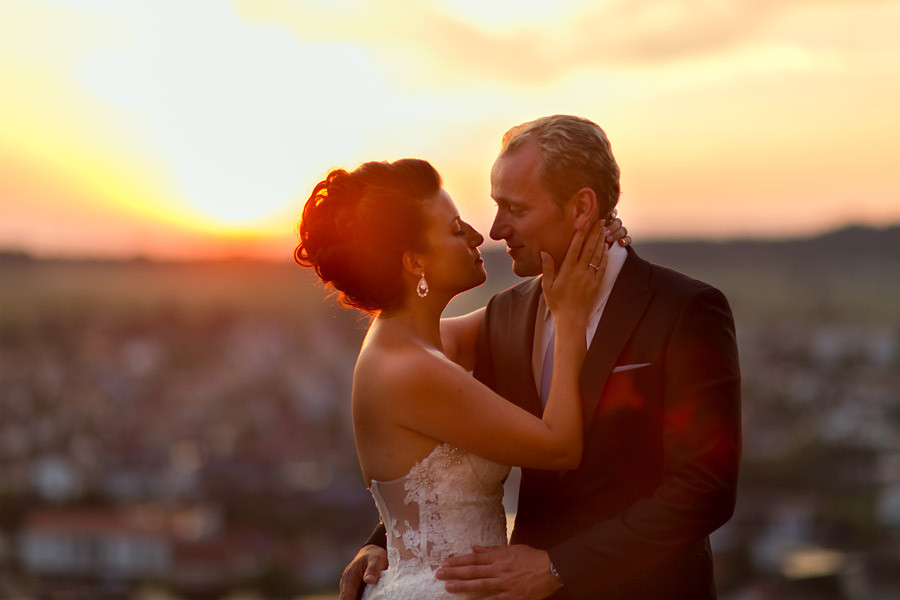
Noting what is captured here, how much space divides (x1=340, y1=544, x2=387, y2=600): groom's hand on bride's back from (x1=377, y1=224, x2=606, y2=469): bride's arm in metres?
0.52

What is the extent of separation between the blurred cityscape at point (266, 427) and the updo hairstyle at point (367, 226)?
44.7 feet

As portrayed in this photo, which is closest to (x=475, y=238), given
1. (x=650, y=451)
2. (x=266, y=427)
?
(x=650, y=451)

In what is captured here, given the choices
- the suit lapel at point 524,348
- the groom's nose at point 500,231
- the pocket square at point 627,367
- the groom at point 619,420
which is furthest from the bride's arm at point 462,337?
the pocket square at point 627,367

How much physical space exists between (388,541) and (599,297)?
1005 mm

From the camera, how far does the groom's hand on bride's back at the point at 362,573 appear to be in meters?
3.15

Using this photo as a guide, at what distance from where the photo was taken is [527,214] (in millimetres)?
2990

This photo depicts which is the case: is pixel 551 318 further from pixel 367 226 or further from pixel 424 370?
pixel 367 226

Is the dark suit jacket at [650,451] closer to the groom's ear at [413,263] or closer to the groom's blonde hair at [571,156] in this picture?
the groom's blonde hair at [571,156]

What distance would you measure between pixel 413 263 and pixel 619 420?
0.75 meters

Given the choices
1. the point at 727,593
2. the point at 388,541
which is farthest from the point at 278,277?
the point at 388,541

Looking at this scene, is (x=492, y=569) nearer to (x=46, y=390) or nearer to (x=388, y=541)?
(x=388, y=541)

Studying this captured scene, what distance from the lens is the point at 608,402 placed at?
2885mm

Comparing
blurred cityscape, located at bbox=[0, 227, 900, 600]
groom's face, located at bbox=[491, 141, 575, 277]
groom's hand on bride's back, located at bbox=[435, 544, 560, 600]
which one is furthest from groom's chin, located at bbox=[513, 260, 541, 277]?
blurred cityscape, located at bbox=[0, 227, 900, 600]

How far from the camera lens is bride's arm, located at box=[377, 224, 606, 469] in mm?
2816
